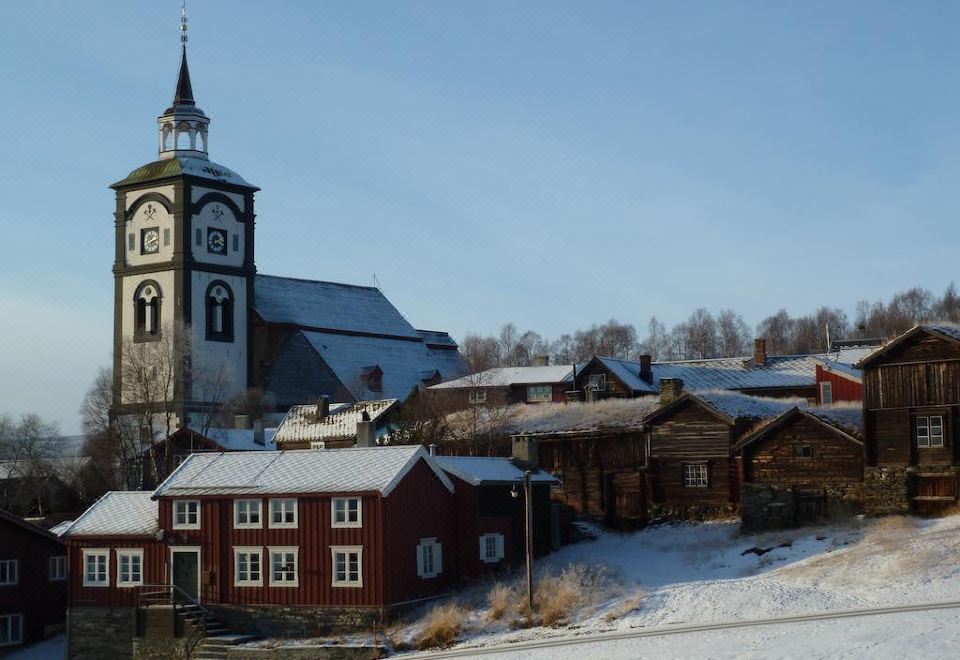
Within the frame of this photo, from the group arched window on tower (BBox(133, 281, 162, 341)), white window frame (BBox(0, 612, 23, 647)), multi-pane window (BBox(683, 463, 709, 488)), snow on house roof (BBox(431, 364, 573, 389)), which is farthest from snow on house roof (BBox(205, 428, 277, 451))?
multi-pane window (BBox(683, 463, 709, 488))

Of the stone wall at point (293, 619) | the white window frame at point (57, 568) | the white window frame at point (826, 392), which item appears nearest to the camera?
the stone wall at point (293, 619)

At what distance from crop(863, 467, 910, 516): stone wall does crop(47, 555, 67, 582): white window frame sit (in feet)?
103

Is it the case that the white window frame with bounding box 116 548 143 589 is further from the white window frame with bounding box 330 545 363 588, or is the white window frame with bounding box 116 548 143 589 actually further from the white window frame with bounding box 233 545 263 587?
the white window frame with bounding box 330 545 363 588

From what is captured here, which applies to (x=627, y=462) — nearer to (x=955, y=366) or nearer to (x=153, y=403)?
(x=955, y=366)

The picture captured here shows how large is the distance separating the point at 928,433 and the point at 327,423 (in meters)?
35.8

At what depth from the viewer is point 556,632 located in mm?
42188

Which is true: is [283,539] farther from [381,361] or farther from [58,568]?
[381,361]

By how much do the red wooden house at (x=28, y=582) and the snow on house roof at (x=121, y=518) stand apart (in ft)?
11.2

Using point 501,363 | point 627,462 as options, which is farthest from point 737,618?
point 501,363

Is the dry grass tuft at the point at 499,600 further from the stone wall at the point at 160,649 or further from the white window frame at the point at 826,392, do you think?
the white window frame at the point at 826,392

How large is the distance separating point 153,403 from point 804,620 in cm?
5260

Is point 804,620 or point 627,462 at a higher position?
point 627,462

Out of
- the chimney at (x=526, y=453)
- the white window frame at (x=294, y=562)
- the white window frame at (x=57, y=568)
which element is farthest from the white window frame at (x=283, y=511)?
the white window frame at (x=57, y=568)

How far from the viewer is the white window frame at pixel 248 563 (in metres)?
48.4
